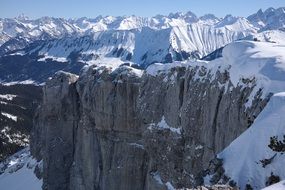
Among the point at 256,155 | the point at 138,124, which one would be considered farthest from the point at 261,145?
the point at 138,124

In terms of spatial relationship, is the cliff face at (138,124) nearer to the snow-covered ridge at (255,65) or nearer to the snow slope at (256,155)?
the snow-covered ridge at (255,65)

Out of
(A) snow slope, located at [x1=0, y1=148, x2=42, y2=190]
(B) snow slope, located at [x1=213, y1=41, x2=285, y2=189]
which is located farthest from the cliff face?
(A) snow slope, located at [x1=0, y1=148, x2=42, y2=190]

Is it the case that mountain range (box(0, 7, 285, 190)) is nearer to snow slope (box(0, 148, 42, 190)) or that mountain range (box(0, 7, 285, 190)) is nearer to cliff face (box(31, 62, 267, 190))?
cliff face (box(31, 62, 267, 190))

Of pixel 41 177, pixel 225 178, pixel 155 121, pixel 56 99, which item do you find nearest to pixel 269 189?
pixel 225 178

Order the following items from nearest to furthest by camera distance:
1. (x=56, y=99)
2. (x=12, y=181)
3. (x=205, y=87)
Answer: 1. (x=205, y=87)
2. (x=56, y=99)
3. (x=12, y=181)

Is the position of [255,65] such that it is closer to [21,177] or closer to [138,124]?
[138,124]

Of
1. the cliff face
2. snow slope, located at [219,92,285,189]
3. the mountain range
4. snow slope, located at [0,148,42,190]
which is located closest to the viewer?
snow slope, located at [219,92,285,189]

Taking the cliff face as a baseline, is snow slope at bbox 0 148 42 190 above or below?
below

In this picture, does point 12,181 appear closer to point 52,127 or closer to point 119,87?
point 52,127
